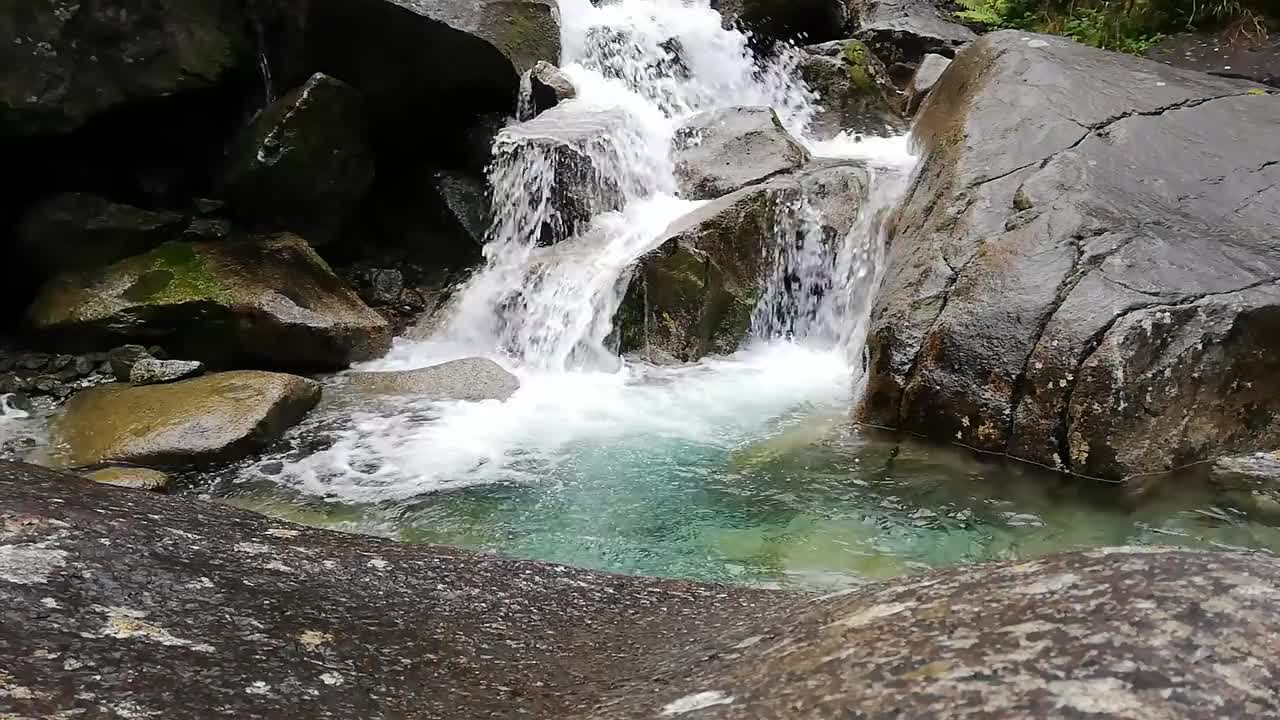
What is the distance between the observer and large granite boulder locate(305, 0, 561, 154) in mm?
8852

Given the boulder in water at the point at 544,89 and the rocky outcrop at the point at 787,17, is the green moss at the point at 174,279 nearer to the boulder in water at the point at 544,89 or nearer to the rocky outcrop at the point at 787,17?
the boulder in water at the point at 544,89

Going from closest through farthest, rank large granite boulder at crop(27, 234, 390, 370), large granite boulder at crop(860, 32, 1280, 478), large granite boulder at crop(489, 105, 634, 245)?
1. large granite boulder at crop(860, 32, 1280, 478)
2. large granite boulder at crop(27, 234, 390, 370)
3. large granite boulder at crop(489, 105, 634, 245)

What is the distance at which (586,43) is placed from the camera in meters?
11.7

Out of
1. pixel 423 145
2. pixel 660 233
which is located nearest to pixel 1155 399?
A: pixel 660 233

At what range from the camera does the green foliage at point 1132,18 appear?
9.80m

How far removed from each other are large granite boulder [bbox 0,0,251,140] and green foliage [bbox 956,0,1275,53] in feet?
33.5

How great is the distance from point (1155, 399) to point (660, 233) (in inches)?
197

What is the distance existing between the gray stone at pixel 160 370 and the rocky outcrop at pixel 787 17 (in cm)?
959

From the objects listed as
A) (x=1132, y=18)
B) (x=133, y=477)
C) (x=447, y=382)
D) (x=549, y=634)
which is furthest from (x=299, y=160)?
(x=1132, y=18)

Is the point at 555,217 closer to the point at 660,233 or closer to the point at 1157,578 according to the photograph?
the point at 660,233

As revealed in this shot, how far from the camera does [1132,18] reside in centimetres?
1074

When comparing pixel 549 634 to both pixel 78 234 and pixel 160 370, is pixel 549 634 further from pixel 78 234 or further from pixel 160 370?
pixel 78 234

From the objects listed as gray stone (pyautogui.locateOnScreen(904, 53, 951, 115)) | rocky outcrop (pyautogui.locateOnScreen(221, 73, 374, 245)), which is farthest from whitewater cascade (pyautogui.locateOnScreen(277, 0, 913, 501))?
rocky outcrop (pyautogui.locateOnScreen(221, 73, 374, 245))

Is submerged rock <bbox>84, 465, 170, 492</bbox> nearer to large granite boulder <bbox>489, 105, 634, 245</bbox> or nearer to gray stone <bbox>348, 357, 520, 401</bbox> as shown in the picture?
gray stone <bbox>348, 357, 520, 401</bbox>
